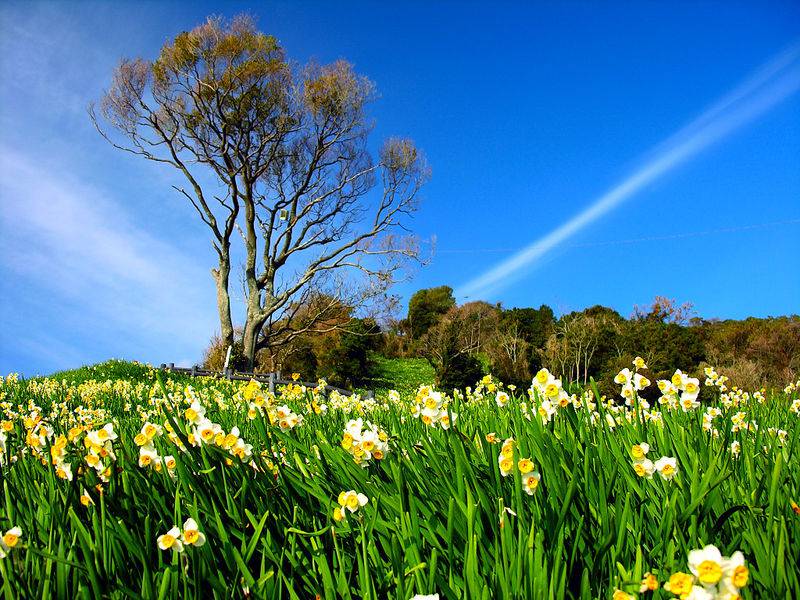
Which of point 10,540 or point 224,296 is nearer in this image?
point 10,540

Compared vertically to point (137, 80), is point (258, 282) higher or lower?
lower

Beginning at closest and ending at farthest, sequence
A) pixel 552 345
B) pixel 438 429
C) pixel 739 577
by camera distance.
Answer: pixel 739 577 < pixel 438 429 < pixel 552 345

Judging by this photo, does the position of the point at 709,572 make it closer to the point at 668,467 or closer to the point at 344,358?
the point at 668,467

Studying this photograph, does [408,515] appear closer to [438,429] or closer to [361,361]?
[438,429]

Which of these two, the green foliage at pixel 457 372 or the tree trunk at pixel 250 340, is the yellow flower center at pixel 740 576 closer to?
the green foliage at pixel 457 372

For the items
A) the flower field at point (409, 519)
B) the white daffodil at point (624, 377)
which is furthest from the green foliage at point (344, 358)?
the flower field at point (409, 519)

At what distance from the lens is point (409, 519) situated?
1.55 m

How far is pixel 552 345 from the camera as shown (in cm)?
2962

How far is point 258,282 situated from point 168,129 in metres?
7.85

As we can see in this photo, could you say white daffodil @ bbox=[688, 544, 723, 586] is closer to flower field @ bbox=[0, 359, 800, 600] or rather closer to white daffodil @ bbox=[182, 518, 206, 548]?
flower field @ bbox=[0, 359, 800, 600]

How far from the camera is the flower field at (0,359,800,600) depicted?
52.5 inches

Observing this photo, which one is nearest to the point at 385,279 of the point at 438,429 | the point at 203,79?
the point at 203,79

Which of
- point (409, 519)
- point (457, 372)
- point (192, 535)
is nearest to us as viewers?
point (192, 535)

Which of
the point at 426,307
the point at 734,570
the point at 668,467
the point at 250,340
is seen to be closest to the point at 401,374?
the point at 250,340
